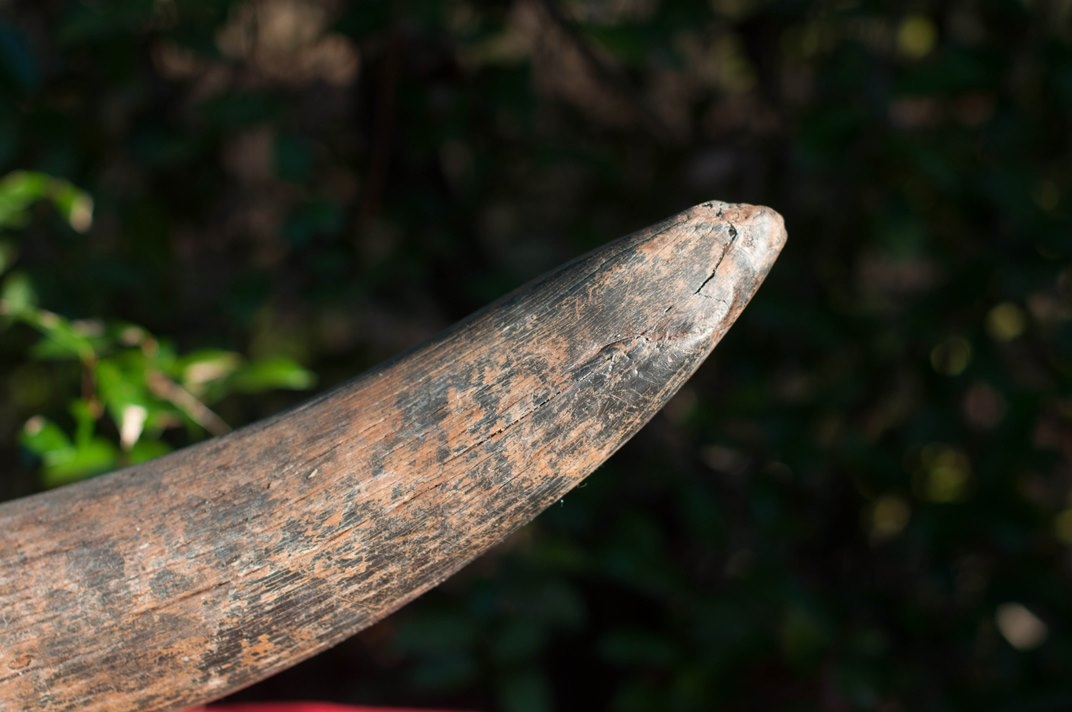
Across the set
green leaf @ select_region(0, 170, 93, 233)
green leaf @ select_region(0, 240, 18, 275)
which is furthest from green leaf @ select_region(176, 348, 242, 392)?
green leaf @ select_region(0, 240, 18, 275)

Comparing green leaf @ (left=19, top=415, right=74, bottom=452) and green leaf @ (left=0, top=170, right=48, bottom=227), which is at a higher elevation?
green leaf @ (left=0, top=170, right=48, bottom=227)

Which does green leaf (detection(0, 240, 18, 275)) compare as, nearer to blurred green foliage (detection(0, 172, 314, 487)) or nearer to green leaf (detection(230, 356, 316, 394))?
blurred green foliage (detection(0, 172, 314, 487))

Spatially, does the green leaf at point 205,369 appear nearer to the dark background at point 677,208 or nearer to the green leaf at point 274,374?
the green leaf at point 274,374

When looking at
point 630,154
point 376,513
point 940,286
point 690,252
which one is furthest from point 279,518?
point 630,154

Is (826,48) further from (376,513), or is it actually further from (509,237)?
(376,513)

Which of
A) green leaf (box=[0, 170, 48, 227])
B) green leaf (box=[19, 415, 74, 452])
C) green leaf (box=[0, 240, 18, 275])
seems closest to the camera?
green leaf (box=[19, 415, 74, 452])

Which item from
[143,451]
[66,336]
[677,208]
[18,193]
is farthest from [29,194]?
[677,208]

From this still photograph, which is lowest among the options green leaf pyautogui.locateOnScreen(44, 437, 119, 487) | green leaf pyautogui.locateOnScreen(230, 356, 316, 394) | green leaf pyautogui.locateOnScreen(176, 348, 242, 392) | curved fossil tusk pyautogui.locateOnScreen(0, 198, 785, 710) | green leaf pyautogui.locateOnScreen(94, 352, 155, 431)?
green leaf pyautogui.locateOnScreen(176, 348, 242, 392)
